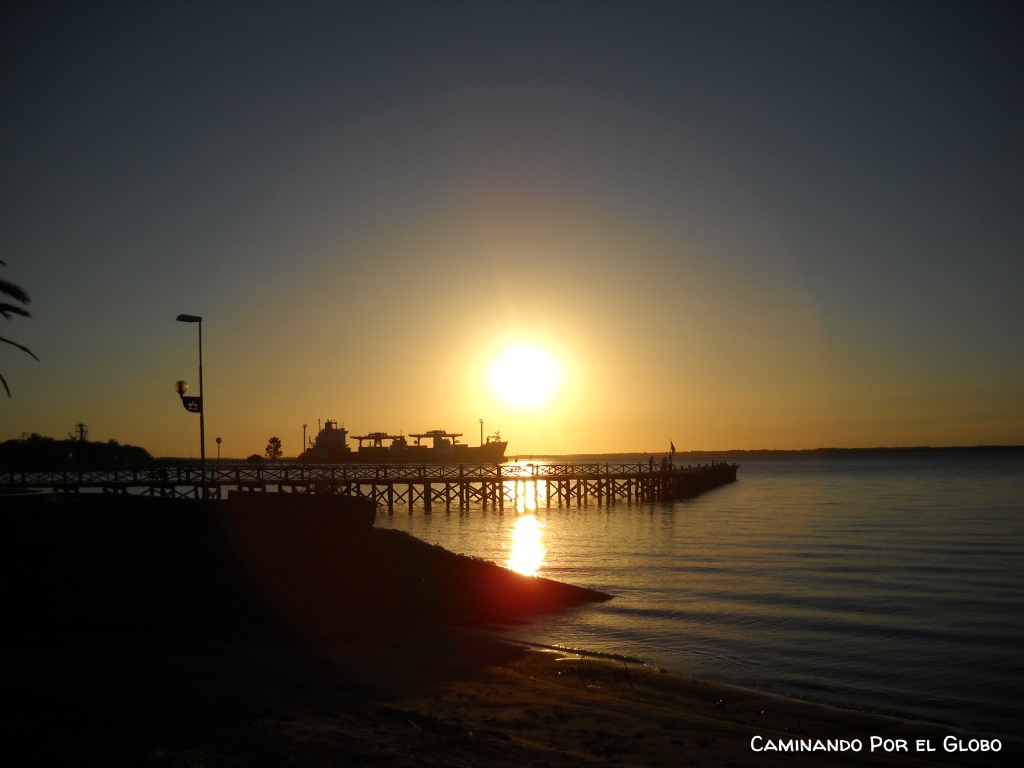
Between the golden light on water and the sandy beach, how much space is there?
8.36 meters

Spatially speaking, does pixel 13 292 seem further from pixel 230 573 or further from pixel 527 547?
pixel 527 547

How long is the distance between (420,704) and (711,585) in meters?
14.3

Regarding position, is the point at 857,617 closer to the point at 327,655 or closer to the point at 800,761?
the point at 800,761

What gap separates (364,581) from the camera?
1568 cm

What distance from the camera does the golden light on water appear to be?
26.5m

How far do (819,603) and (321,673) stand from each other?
13.4 m

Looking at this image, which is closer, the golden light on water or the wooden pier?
the golden light on water

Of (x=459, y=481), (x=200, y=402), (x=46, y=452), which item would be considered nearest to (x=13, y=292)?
(x=200, y=402)

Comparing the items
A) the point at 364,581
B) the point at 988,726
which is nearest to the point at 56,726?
the point at 364,581

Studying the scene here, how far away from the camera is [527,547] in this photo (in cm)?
3247

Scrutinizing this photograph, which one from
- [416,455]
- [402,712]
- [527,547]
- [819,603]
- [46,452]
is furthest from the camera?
[416,455]

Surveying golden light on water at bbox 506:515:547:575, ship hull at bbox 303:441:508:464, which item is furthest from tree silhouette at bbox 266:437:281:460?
golden light on water at bbox 506:515:547:575

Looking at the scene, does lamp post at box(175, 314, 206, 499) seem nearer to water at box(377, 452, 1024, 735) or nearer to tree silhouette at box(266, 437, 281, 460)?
water at box(377, 452, 1024, 735)

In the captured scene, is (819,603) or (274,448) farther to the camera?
(274,448)
